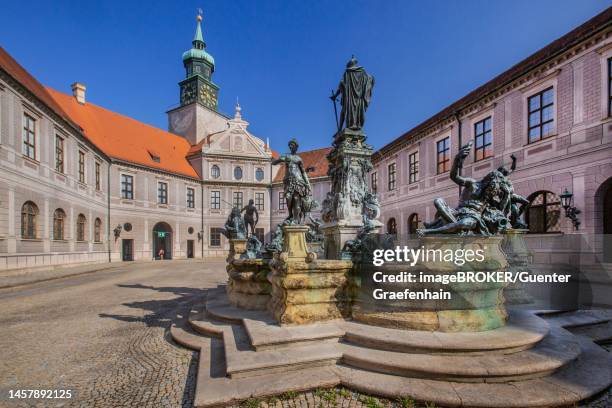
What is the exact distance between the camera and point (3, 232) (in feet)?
44.0

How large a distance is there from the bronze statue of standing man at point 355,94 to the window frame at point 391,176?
57.8 feet

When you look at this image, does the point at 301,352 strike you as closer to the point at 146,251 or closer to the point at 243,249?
the point at 243,249

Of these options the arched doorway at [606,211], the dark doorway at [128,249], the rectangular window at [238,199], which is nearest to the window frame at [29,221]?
the dark doorway at [128,249]

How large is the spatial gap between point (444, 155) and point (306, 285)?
57.3ft

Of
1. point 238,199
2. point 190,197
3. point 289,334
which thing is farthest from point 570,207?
point 190,197

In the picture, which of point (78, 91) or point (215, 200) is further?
point (215, 200)

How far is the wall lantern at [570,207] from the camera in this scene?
37.6 ft

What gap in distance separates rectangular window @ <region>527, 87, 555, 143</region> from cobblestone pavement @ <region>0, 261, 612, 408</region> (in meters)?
13.6

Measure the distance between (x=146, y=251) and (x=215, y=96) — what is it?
24936 millimetres

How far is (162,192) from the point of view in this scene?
2845 centimetres

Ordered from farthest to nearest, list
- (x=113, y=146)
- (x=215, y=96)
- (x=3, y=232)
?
1. (x=215, y=96)
2. (x=113, y=146)
3. (x=3, y=232)

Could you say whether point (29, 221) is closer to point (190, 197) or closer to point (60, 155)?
point (60, 155)

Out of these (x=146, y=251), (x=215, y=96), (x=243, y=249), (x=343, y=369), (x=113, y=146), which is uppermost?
(x=215, y=96)

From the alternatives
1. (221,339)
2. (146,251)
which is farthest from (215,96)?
(221,339)
